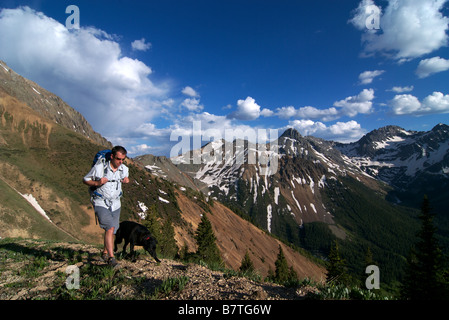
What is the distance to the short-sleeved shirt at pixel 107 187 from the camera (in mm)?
6641

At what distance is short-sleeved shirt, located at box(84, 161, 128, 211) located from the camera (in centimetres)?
664

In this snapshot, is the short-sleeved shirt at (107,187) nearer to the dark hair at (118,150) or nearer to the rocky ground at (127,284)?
the dark hair at (118,150)

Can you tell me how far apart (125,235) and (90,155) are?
66189 millimetres

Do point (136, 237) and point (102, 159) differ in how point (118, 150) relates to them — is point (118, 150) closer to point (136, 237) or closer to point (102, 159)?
point (102, 159)

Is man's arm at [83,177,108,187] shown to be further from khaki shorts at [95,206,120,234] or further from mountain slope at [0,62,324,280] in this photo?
mountain slope at [0,62,324,280]

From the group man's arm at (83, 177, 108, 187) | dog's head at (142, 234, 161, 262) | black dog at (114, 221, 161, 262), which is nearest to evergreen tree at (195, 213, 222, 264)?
black dog at (114, 221, 161, 262)

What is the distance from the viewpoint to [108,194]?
22.9ft

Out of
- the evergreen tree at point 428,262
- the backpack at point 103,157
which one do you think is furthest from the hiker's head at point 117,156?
the evergreen tree at point 428,262

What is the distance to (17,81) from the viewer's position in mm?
112375

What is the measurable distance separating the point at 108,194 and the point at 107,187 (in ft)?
0.75

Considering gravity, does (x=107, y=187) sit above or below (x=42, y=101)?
below

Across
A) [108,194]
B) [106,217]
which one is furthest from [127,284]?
[108,194]

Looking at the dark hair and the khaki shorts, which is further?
the dark hair
